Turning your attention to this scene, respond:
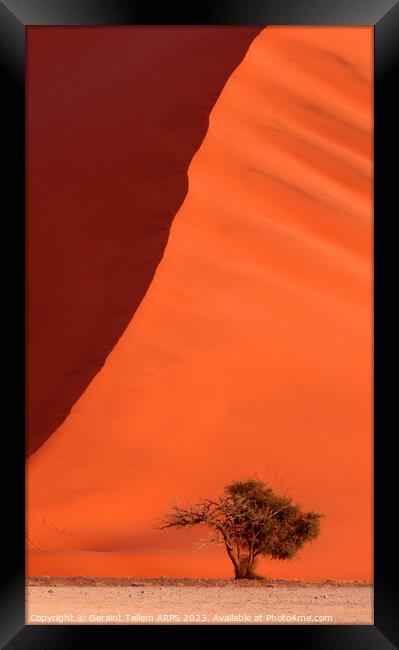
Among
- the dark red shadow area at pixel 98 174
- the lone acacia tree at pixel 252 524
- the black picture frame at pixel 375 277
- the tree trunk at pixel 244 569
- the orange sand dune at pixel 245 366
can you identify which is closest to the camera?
the black picture frame at pixel 375 277

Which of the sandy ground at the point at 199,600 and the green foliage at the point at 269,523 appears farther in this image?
the green foliage at the point at 269,523

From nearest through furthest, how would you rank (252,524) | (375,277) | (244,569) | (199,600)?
(375,277) → (199,600) → (252,524) → (244,569)

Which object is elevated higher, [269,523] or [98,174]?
[98,174]

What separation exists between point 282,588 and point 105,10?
718cm

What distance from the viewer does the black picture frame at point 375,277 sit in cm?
471

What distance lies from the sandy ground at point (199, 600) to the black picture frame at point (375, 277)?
88.7 inches

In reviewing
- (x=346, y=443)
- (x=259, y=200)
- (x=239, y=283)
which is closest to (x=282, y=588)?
(x=346, y=443)

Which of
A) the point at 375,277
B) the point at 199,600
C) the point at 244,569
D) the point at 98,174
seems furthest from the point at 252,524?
the point at 98,174

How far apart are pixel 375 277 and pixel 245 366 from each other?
38.3 feet

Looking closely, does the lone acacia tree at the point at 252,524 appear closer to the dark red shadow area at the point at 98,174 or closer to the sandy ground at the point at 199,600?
the sandy ground at the point at 199,600

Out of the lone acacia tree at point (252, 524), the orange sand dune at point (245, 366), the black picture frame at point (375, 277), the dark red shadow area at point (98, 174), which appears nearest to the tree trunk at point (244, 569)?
the lone acacia tree at point (252, 524)

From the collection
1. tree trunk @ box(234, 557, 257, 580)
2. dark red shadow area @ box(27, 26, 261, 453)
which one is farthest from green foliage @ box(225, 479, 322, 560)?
dark red shadow area @ box(27, 26, 261, 453)

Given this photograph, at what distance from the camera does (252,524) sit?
33.0ft

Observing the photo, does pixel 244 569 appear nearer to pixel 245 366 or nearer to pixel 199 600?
pixel 199 600
